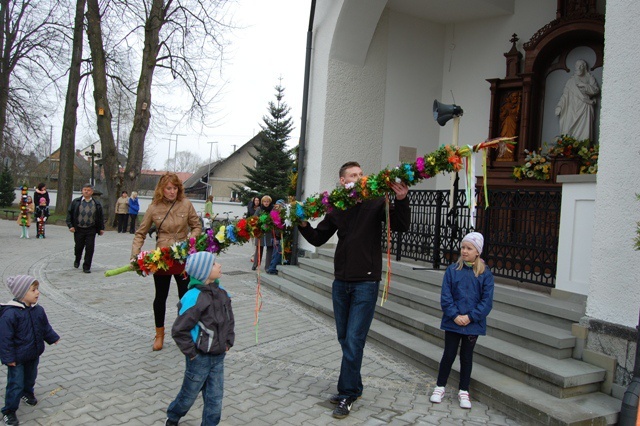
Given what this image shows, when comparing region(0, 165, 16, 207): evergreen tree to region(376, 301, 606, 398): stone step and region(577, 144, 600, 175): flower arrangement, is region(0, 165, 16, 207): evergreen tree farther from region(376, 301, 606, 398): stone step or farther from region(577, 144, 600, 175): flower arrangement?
region(376, 301, 606, 398): stone step

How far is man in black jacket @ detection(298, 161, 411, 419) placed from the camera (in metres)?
4.20

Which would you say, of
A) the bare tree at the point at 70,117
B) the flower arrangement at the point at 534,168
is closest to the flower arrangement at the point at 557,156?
the flower arrangement at the point at 534,168

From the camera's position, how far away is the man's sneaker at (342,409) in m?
4.17

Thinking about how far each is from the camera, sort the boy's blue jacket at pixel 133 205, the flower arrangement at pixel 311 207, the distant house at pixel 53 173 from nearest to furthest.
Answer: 1. the flower arrangement at pixel 311 207
2. the boy's blue jacket at pixel 133 205
3. the distant house at pixel 53 173

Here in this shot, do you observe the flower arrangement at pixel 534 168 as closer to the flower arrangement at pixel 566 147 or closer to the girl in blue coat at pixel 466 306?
the flower arrangement at pixel 566 147

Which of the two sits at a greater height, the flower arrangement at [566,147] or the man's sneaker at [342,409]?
the flower arrangement at [566,147]

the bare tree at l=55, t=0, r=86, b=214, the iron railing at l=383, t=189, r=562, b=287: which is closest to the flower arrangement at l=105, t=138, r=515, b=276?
the iron railing at l=383, t=189, r=562, b=287

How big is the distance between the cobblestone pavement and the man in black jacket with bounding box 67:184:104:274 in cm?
213

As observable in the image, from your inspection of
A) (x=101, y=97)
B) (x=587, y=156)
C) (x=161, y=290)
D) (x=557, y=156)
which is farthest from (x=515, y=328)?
(x=101, y=97)

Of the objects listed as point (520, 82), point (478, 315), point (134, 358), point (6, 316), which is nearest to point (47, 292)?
point (134, 358)

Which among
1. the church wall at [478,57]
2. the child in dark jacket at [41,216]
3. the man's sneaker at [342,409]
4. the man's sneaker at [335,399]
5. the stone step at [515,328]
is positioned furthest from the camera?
the child in dark jacket at [41,216]

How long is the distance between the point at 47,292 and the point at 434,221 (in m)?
6.74

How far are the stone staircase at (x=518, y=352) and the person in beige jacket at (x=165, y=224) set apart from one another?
261 cm

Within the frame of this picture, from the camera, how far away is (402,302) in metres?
7.11
